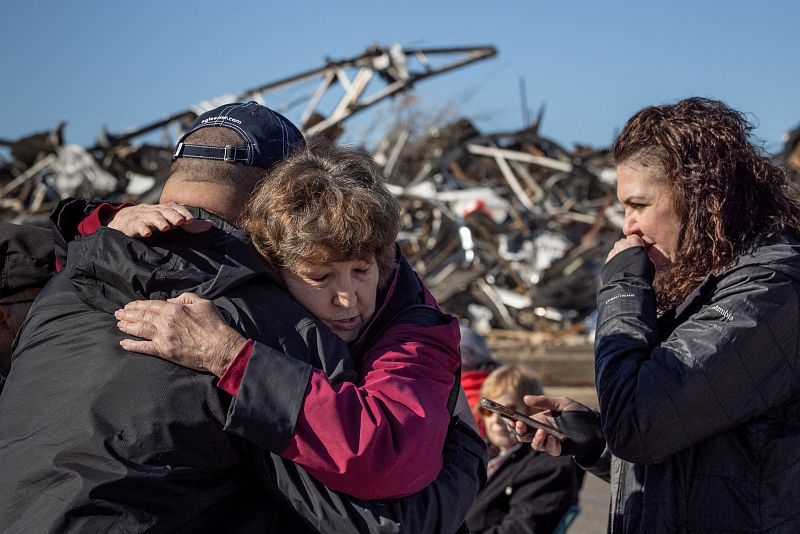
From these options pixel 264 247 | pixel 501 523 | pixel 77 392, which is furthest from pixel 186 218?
pixel 501 523

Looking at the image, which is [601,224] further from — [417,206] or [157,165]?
[157,165]

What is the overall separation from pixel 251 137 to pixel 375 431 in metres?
0.82

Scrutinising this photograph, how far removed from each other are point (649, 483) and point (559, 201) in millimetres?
10164

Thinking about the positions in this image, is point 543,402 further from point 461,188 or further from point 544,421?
point 461,188

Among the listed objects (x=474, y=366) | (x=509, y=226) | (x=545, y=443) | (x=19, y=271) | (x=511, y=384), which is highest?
(x=19, y=271)

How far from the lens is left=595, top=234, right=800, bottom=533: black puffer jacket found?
2.17 meters

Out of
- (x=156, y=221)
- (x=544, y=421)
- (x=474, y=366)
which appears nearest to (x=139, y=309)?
(x=156, y=221)

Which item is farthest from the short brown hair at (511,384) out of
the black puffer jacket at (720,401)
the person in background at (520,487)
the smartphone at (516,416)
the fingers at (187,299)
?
the fingers at (187,299)

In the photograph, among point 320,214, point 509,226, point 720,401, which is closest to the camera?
point 320,214

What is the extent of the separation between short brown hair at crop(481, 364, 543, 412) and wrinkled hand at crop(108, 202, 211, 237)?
2018mm

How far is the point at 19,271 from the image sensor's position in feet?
8.53

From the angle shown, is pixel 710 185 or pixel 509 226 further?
pixel 509 226

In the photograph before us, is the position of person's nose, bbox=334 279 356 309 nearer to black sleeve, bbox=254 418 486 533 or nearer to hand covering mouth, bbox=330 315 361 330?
hand covering mouth, bbox=330 315 361 330

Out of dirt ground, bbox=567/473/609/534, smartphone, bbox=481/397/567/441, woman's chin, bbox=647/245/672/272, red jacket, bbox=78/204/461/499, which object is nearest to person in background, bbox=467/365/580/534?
smartphone, bbox=481/397/567/441
